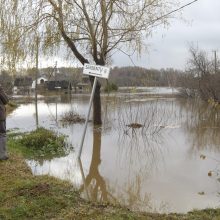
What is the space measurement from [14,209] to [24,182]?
4.43 ft

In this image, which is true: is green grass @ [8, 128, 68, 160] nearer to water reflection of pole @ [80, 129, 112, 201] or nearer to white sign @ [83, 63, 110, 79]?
water reflection of pole @ [80, 129, 112, 201]

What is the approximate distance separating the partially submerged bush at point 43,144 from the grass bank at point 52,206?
12.3 ft

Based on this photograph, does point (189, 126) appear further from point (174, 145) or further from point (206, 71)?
point (206, 71)

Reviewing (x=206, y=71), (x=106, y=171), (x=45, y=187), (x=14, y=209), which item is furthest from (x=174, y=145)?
(x=206, y=71)

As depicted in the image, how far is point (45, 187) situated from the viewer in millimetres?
6980

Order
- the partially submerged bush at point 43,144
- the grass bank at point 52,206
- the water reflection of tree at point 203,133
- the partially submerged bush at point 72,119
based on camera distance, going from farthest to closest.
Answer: the partially submerged bush at point 72,119 → the water reflection of tree at point 203,133 → the partially submerged bush at point 43,144 → the grass bank at point 52,206

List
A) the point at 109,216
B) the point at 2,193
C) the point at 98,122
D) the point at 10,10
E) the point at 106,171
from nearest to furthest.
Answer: the point at 109,216 → the point at 2,193 → the point at 106,171 → the point at 10,10 → the point at 98,122

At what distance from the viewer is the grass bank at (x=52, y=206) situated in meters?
5.89

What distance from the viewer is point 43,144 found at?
11977 mm

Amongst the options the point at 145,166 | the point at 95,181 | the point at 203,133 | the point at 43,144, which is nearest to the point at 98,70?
the point at 95,181

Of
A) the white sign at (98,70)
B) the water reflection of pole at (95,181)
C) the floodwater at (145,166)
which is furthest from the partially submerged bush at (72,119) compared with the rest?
the white sign at (98,70)

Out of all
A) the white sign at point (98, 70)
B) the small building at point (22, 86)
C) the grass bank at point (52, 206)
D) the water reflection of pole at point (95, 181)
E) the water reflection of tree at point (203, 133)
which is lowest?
the water reflection of pole at point (95, 181)

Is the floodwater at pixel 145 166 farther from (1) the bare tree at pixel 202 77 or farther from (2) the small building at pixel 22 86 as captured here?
(2) the small building at pixel 22 86

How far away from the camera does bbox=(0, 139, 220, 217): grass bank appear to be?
5.89m
